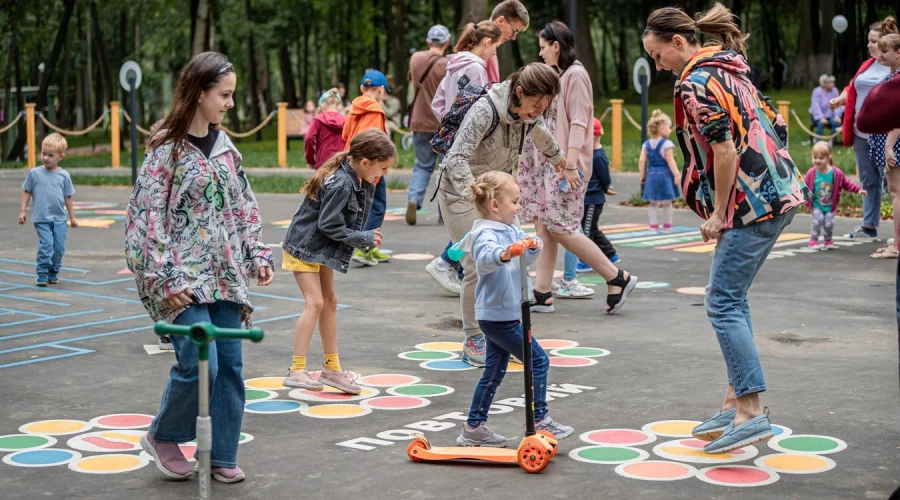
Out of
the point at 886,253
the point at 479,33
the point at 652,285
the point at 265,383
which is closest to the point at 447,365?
the point at 265,383

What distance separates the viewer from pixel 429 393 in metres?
6.68

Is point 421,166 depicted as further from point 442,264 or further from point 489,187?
point 489,187

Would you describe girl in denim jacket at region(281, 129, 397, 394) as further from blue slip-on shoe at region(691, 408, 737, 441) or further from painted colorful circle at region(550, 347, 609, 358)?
blue slip-on shoe at region(691, 408, 737, 441)

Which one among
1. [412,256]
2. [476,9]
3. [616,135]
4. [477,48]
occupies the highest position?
[476,9]

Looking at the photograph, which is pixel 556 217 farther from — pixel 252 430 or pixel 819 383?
pixel 252 430

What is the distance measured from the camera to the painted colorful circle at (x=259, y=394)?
6.57m

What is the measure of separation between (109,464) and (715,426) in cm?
264

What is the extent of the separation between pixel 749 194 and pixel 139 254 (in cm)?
253

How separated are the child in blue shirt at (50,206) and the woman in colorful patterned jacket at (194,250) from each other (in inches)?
238

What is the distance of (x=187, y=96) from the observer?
16.1 feet

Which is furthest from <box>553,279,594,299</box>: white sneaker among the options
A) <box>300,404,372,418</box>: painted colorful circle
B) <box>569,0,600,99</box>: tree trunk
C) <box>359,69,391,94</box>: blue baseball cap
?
<box>569,0,600,99</box>: tree trunk

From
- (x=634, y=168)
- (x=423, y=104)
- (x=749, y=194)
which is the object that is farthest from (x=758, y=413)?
(x=634, y=168)

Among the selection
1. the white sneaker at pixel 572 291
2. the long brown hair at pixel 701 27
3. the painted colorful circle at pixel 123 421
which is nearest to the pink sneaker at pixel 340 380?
the painted colorful circle at pixel 123 421

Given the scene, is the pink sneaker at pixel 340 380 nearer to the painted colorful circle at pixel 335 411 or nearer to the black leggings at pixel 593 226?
the painted colorful circle at pixel 335 411
